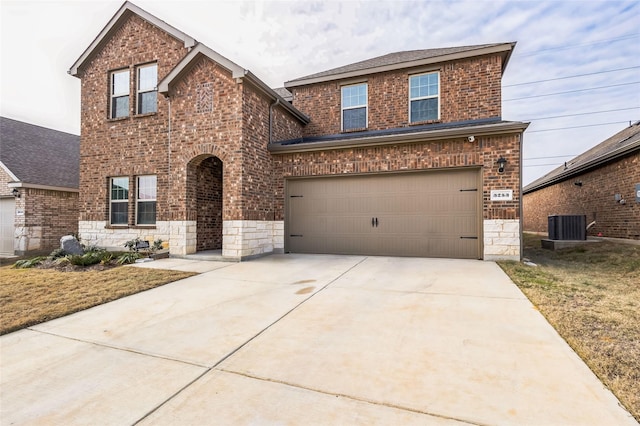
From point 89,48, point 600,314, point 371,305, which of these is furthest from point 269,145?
point 600,314

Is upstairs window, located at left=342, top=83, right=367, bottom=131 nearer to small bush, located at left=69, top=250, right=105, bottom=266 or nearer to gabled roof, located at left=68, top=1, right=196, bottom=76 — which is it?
gabled roof, located at left=68, top=1, right=196, bottom=76

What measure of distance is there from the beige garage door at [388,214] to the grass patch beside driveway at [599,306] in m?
1.54

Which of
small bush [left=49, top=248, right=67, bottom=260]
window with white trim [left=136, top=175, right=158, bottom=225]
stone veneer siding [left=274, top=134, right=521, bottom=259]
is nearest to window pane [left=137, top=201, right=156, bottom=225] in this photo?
window with white trim [left=136, top=175, right=158, bottom=225]

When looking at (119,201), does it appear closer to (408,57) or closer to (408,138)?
(408,138)

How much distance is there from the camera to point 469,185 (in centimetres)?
809

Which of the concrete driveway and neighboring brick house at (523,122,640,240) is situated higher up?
neighboring brick house at (523,122,640,240)

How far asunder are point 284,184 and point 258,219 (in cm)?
152

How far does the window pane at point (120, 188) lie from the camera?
1039 centimetres

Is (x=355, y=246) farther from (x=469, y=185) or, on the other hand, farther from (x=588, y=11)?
(x=588, y=11)

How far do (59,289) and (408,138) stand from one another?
854 cm

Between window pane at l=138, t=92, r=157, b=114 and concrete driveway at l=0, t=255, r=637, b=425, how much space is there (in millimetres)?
7966

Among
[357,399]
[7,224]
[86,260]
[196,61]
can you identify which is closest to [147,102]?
[196,61]

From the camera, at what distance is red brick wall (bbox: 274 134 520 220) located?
25.0 feet

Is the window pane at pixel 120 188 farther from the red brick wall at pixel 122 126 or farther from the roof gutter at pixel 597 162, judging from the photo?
the roof gutter at pixel 597 162
